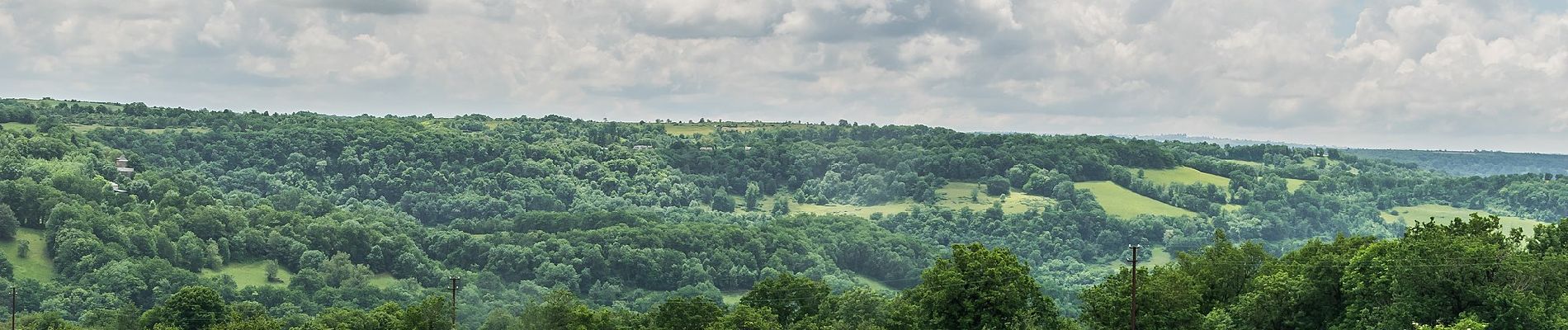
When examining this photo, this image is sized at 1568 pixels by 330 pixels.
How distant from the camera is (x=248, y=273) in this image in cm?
16450

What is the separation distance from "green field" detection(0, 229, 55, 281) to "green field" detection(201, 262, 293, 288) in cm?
1682

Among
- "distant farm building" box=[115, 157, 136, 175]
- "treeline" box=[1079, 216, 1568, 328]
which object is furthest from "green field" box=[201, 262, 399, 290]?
"treeline" box=[1079, 216, 1568, 328]

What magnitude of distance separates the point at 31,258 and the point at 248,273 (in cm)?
2486

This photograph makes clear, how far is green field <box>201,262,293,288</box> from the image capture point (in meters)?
159

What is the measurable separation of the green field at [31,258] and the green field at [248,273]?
16822mm

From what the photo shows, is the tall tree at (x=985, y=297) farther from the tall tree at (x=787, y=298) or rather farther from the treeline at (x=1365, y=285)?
the tall tree at (x=787, y=298)

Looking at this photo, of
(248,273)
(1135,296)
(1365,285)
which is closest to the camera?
(1365,285)

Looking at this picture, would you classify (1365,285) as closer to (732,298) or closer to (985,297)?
(985,297)

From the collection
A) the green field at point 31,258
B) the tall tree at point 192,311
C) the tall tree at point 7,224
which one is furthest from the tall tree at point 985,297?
the tall tree at point 7,224

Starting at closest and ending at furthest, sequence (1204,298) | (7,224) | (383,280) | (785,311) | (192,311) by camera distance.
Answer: (1204,298) < (785,311) < (192,311) < (7,224) < (383,280)

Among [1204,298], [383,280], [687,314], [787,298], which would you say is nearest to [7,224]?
[383,280]

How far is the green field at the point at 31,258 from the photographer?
141125mm

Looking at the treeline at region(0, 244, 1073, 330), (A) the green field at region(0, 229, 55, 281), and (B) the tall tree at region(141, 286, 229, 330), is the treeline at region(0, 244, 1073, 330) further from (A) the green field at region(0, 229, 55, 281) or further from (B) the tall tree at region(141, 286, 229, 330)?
(A) the green field at region(0, 229, 55, 281)

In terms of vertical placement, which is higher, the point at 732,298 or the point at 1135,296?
the point at 1135,296
